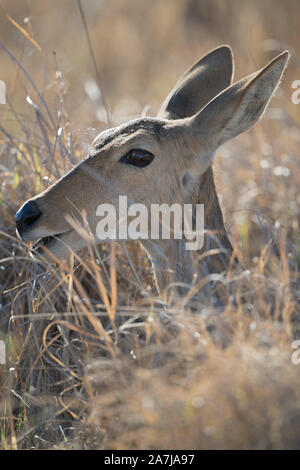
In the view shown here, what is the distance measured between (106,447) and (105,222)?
123 centimetres

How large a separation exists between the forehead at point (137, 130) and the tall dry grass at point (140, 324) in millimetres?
617

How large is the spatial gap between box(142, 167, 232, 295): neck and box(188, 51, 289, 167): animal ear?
0.24 metres

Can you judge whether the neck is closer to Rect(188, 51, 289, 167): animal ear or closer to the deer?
the deer

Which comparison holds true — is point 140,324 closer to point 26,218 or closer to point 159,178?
point 26,218

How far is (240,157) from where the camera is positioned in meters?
6.94

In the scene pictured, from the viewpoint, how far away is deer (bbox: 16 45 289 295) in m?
3.65

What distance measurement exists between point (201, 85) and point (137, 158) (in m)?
1.16

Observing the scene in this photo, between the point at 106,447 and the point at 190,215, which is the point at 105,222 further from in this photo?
the point at 106,447

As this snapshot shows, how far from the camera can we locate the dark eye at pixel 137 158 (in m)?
3.83

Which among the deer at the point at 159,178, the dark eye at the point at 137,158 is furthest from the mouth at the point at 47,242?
the dark eye at the point at 137,158

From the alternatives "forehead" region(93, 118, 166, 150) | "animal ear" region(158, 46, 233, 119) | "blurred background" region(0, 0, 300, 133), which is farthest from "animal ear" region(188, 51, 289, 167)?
"blurred background" region(0, 0, 300, 133)

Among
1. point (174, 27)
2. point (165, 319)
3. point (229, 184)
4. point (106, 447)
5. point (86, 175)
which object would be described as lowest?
point (106, 447)
